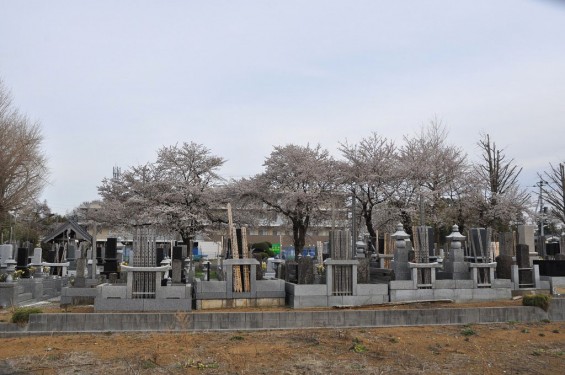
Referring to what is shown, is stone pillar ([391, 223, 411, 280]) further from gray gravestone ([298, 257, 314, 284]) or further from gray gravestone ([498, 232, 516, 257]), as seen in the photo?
gray gravestone ([498, 232, 516, 257])

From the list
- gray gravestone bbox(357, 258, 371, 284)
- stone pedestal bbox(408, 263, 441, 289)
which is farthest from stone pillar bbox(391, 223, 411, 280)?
gray gravestone bbox(357, 258, 371, 284)

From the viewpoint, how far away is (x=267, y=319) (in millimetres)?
11758

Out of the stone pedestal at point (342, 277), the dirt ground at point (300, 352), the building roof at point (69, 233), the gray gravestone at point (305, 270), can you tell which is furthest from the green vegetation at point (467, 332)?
the building roof at point (69, 233)

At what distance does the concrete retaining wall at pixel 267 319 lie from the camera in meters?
11.3

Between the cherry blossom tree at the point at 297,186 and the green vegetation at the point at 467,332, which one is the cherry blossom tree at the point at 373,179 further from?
the green vegetation at the point at 467,332

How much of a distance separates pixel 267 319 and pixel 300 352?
2.17 meters

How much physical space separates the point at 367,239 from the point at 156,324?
56.7ft

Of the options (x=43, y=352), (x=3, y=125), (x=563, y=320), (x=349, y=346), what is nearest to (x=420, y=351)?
(x=349, y=346)

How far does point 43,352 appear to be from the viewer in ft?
31.2

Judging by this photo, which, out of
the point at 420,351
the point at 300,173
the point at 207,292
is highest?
the point at 300,173

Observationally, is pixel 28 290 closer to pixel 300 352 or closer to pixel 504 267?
pixel 300 352

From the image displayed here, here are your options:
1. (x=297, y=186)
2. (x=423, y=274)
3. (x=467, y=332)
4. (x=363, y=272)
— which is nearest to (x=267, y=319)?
(x=363, y=272)

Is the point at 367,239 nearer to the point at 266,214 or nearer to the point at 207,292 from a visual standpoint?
the point at 266,214

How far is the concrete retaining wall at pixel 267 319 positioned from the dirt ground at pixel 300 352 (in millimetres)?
307
